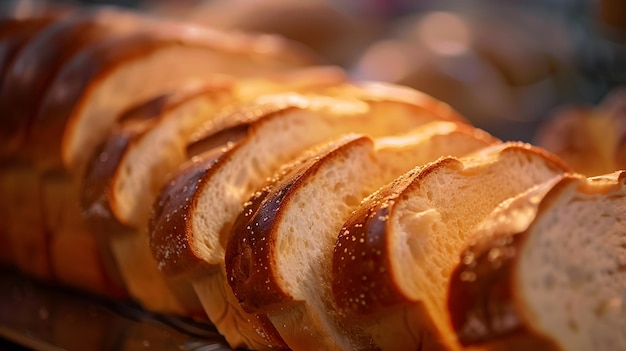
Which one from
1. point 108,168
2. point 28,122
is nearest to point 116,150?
point 108,168

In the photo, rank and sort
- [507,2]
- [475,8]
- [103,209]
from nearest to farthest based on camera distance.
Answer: [103,209] → [475,8] → [507,2]

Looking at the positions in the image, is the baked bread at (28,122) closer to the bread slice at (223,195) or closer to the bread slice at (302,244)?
the bread slice at (223,195)

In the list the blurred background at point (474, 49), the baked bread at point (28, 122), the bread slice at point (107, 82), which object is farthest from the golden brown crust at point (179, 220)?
the blurred background at point (474, 49)

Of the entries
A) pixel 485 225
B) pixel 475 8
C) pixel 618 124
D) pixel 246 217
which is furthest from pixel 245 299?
pixel 475 8

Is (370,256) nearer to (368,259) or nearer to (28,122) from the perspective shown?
(368,259)

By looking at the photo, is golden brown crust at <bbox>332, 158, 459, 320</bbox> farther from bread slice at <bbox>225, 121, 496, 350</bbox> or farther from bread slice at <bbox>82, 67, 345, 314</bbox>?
bread slice at <bbox>82, 67, 345, 314</bbox>

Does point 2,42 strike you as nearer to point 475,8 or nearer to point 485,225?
point 485,225
